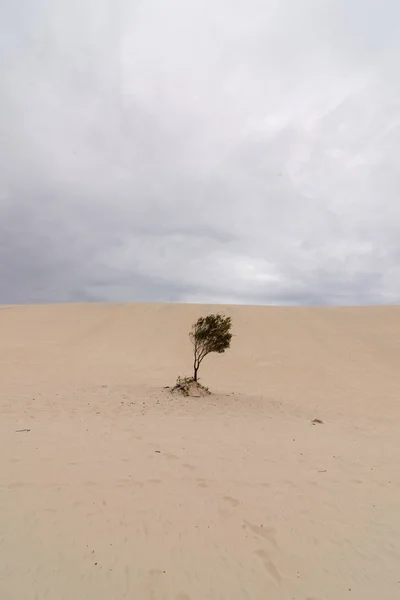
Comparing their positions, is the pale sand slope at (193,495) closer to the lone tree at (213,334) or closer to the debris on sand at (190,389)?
the debris on sand at (190,389)

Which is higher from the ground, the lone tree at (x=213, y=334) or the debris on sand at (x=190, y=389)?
the lone tree at (x=213, y=334)

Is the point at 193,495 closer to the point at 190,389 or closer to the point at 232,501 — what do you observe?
the point at 232,501

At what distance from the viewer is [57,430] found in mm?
8805

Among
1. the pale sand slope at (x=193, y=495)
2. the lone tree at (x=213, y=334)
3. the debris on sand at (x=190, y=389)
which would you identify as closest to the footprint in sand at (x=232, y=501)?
the pale sand slope at (x=193, y=495)

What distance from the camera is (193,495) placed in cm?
566

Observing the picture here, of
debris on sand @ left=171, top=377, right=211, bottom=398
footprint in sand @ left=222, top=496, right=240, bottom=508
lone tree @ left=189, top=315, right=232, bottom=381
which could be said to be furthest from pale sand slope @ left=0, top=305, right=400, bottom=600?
lone tree @ left=189, top=315, right=232, bottom=381

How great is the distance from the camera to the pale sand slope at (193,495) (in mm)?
3896

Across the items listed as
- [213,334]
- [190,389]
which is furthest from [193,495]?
[213,334]

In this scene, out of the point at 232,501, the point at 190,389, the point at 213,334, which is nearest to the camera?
the point at 232,501

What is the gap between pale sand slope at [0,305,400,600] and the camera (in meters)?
3.90

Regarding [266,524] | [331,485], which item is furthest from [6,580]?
[331,485]

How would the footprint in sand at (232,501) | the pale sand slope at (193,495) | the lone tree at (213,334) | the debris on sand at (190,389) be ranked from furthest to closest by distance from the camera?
the lone tree at (213,334), the debris on sand at (190,389), the footprint in sand at (232,501), the pale sand slope at (193,495)

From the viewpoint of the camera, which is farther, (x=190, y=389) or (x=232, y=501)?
(x=190, y=389)

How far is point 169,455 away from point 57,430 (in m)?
3.07
